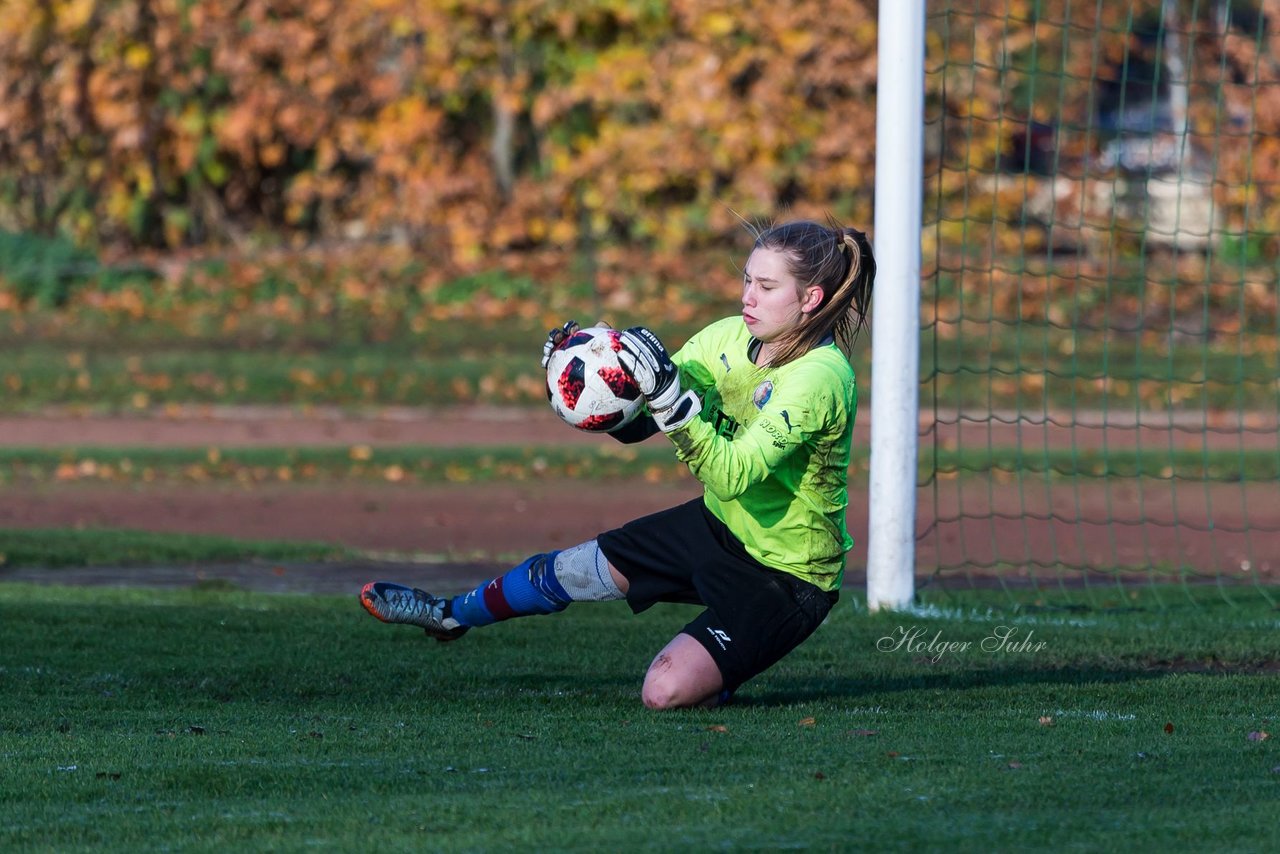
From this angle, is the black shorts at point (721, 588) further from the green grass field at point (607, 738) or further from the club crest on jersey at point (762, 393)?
the club crest on jersey at point (762, 393)

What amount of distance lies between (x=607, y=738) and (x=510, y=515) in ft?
22.7

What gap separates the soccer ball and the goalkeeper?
67 millimetres

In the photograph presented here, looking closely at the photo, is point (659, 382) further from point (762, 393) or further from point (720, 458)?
point (762, 393)

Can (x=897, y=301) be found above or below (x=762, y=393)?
above

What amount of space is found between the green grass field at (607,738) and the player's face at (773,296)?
1.17m

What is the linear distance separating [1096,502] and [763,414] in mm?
7766

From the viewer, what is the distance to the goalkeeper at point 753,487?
5121 millimetres

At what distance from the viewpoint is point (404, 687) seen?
586 centimetres

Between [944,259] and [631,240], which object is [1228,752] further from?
[631,240]

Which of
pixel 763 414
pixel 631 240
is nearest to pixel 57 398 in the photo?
pixel 631 240

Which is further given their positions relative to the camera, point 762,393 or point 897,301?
point 897,301

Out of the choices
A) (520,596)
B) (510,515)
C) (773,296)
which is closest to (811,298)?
(773,296)

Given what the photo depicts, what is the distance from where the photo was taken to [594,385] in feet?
16.3

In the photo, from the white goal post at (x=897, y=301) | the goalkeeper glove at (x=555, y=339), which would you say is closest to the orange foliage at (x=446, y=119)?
the white goal post at (x=897, y=301)
